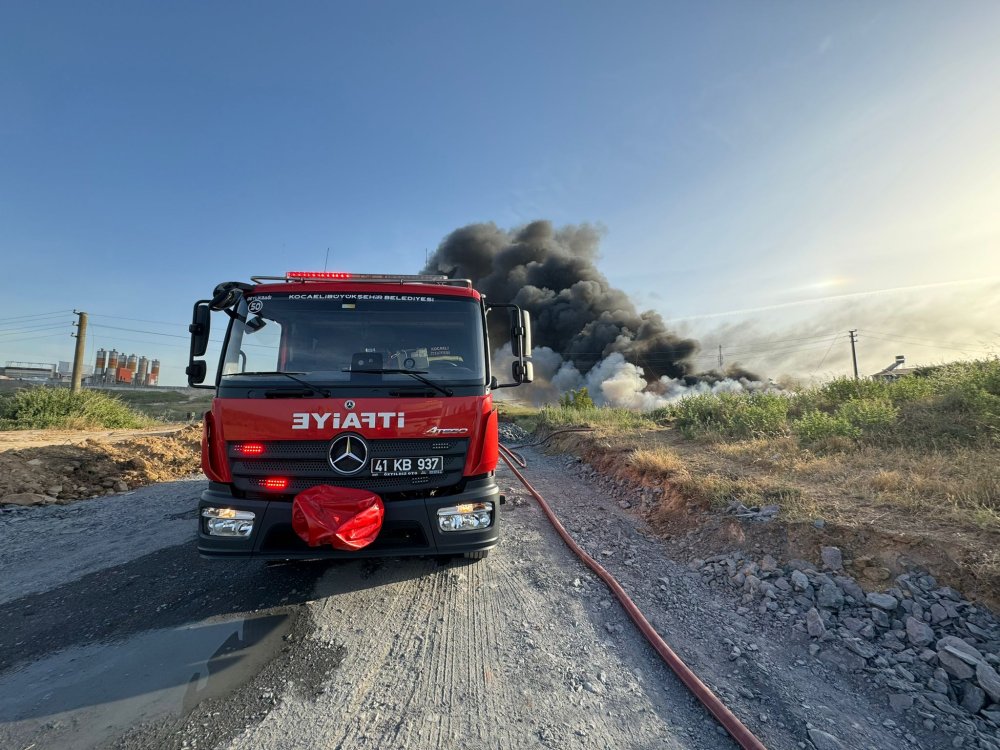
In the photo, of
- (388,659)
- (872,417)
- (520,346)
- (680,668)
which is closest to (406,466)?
(388,659)

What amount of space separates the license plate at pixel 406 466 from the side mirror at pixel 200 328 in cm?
182

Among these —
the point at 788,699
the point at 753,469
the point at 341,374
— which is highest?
the point at 341,374

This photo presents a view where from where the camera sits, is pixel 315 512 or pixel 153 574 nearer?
pixel 315 512

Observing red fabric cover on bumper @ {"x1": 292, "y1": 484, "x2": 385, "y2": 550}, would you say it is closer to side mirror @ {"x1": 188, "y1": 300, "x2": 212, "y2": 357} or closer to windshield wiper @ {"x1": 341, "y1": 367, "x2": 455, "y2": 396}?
windshield wiper @ {"x1": 341, "y1": 367, "x2": 455, "y2": 396}

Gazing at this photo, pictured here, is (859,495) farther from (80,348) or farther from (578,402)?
(80,348)

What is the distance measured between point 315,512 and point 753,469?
203 inches

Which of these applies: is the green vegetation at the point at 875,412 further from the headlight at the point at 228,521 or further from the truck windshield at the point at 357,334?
the headlight at the point at 228,521

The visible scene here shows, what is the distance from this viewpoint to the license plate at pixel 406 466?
3006 mm

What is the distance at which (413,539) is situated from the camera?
2.97 m

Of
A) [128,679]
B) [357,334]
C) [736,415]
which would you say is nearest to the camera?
[128,679]

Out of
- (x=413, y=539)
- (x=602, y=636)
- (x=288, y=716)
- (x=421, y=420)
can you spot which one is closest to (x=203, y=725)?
(x=288, y=716)

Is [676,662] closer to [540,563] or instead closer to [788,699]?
[788,699]

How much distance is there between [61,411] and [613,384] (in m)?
27.1

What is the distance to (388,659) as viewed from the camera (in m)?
2.51
